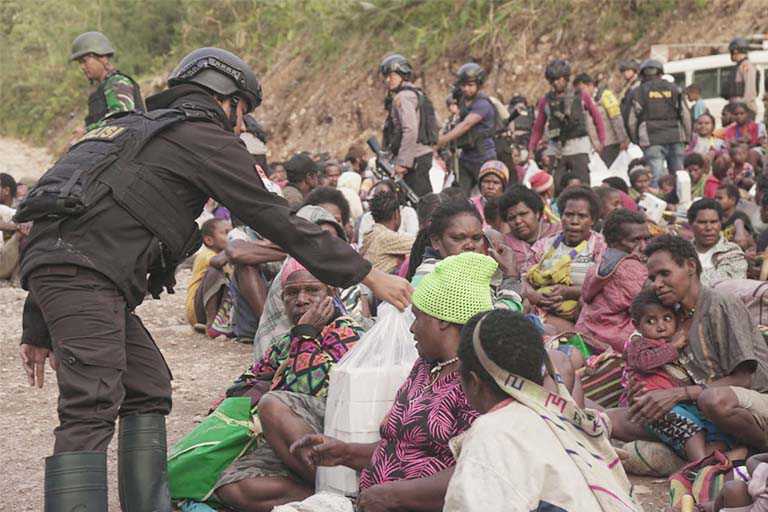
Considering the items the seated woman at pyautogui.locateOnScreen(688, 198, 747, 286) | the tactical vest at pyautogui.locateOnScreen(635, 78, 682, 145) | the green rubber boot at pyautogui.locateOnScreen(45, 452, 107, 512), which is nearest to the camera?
the green rubber boot at pyautogui.locateOnScreen(45, 452, 107, 512)

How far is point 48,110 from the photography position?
3347 cm

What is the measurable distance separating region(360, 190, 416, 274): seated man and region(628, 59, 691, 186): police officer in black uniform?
5.76 metres

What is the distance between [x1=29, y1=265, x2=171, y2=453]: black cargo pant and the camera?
12.3 feet

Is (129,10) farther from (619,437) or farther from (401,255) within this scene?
(619,437)

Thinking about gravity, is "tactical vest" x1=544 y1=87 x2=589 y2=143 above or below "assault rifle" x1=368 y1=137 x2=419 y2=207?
above

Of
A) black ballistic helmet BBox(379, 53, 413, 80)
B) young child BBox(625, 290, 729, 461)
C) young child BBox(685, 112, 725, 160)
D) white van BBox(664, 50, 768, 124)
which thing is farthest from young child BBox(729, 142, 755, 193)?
young child BBox(625, 290, 729, 461)

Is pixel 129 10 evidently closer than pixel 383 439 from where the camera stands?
No

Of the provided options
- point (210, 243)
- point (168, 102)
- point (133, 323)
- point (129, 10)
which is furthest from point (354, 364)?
point (129, 10)

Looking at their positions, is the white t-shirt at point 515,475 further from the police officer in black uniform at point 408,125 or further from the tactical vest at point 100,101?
the police officer in black uniform at point 408,125

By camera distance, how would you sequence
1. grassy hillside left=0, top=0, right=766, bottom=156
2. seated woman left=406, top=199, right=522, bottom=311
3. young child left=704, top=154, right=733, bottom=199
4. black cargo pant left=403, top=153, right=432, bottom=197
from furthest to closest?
grassy hillside left=0, top=0, right=766, bottom=156
young child left=704, top=154, right=733, bottom=199
black cargo pant left=403, top=153, right=432, bottom=197
seated woman left=406, top=199, right=522, bottom=311

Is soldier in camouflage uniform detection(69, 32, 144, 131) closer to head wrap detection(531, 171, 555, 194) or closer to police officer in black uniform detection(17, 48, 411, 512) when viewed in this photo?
head wrap detection(531, 171, 555, 194)

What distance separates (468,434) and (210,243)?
616 cm

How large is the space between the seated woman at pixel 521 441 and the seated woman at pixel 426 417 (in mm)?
570

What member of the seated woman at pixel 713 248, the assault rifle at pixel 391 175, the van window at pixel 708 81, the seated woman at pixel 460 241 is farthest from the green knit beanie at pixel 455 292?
the van window at pixel 708 81
